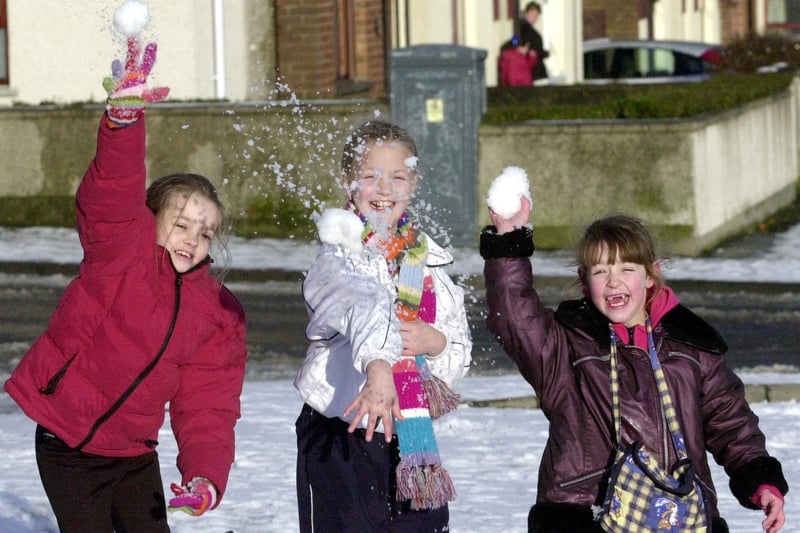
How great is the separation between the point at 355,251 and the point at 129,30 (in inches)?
33.9

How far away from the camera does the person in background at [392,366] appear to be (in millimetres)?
4254

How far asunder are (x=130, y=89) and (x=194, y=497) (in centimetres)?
106

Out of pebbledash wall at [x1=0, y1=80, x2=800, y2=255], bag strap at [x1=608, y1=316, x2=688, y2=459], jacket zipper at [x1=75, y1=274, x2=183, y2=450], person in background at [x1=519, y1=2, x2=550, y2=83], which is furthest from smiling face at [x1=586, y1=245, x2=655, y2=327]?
person in background at [x1=519, y1=2, x2=550, y2=83]

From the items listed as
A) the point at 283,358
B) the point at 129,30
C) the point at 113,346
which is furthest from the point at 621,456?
the point at 283,358

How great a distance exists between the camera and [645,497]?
420 centimetres

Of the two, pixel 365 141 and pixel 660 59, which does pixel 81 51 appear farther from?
pixel 365 141

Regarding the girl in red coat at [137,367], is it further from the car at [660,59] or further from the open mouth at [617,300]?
the car at [660,59]

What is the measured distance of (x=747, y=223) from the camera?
18.4 meters

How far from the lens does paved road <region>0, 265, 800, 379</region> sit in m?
11.0

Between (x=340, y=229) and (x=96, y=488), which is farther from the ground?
(x=340, y=229)

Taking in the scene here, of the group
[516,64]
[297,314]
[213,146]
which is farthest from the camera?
[516,64]

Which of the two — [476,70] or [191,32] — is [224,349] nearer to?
[476,70]

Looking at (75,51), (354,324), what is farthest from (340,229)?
(75,51)

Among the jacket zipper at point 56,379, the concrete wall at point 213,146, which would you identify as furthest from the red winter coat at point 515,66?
the jacket zipper at point 56,379
